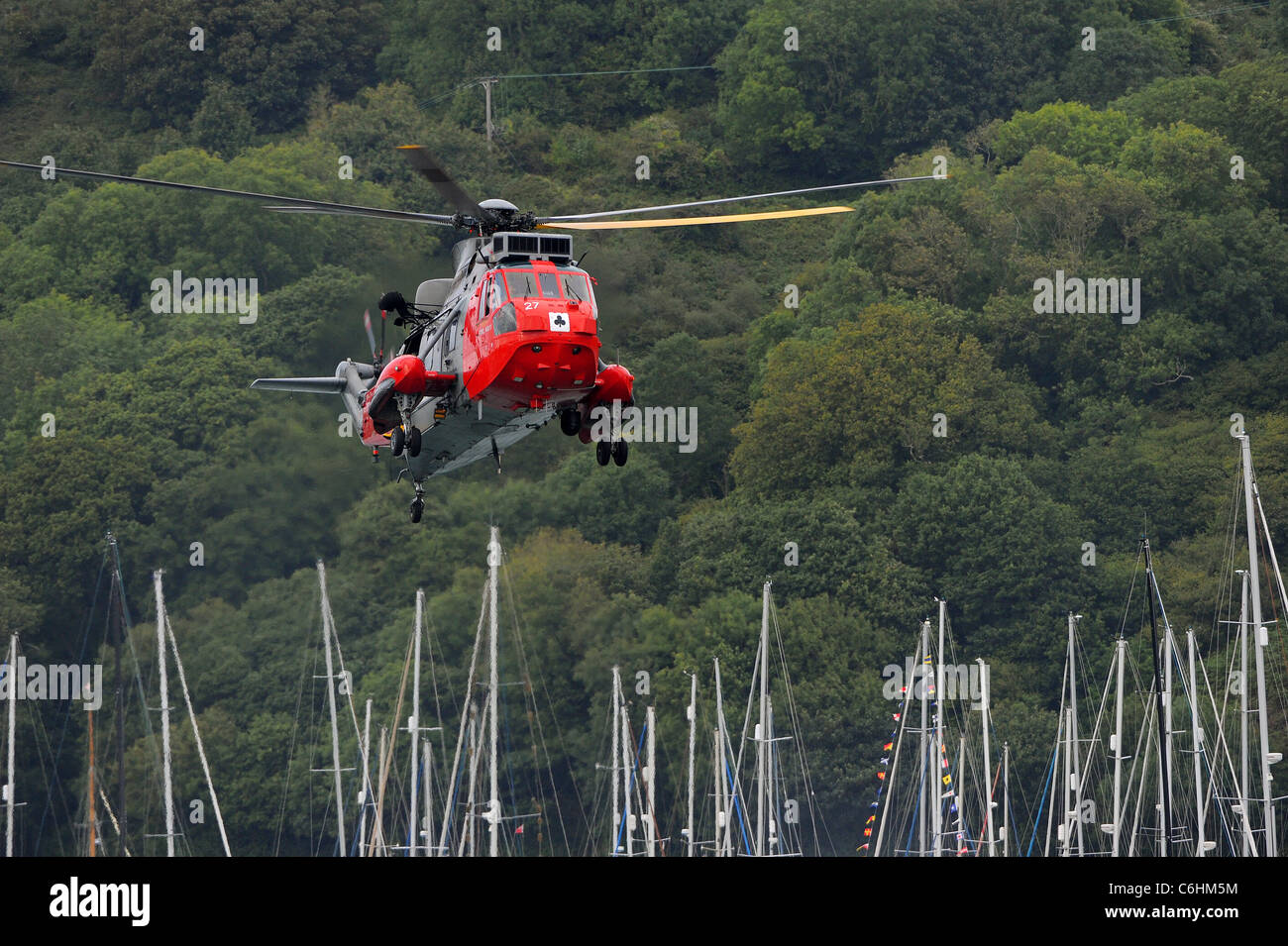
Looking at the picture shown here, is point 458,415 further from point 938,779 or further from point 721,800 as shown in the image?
point 721,800

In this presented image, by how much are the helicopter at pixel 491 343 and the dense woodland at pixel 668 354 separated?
32.8 meters

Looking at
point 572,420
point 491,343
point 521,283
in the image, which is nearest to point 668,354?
point 572,420

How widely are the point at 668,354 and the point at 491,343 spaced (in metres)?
80.3

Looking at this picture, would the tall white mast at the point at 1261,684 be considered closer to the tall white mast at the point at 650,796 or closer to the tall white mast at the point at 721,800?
the tall white mast at the point at 721,800

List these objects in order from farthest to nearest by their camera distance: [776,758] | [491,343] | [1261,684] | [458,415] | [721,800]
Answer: [776,758], [721,800], [1261,684], [458,415], [491,343]

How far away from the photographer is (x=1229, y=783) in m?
65.8

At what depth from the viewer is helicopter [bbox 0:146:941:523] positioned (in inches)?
1174

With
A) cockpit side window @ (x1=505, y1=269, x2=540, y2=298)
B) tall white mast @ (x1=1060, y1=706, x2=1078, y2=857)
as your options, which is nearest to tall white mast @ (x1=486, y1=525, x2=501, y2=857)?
tall white mast @ (x1=1060, y1=706, x2=1078, y2=857)

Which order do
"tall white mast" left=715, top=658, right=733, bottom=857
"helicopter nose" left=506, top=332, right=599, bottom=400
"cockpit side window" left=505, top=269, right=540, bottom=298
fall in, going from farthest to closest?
"tall white mast" left=715, top=658, right=733, bottom=857 < "cockpit side window" left=505, top=269, right=540, bottom=298 < "helicopter nose" left=506, top=332, right=599, bottom=400

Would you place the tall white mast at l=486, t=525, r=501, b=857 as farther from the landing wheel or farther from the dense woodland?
the landing wheel

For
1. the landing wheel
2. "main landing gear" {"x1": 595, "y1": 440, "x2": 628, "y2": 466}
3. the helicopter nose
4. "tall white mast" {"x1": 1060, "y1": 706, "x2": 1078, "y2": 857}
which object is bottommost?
"tall white mast" {"x1": 1060, "y1": 706, "x2": 1078, "y2": 857}

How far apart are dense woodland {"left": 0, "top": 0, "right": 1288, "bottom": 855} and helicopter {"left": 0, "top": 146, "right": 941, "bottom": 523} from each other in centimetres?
3277

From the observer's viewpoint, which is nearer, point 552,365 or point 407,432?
point 552,365

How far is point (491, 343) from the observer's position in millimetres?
30094
